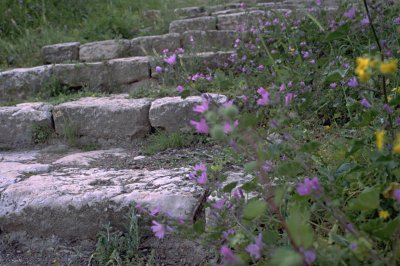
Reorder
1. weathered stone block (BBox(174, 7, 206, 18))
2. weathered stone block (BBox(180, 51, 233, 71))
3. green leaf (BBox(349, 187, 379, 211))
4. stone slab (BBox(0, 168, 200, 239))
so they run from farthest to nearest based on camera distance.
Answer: weathered stone block (BBox(174, 7, 206, 18)) < weathered stone block (BBox(180, 51, 233, 71)) < stone slab (BBox(0, 168, 200, 239)) < green leaf (BBox(349, 187, 379, 211))

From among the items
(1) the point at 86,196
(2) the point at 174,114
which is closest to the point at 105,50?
(2) the point at 174,114

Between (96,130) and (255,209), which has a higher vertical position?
(255,209)

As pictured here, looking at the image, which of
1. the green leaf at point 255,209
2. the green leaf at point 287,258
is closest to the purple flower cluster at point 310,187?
the green leaf at point 255,209

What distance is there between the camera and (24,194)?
217 centimetres

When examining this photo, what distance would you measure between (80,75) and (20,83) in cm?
47

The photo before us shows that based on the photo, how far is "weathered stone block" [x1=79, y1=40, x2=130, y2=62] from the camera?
4.49m

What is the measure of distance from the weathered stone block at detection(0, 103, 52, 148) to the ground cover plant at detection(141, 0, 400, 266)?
1264 mm

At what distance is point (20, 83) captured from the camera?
12.9 feet

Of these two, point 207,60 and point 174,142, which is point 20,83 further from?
point 174,142

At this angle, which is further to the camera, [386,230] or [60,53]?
[60,53]

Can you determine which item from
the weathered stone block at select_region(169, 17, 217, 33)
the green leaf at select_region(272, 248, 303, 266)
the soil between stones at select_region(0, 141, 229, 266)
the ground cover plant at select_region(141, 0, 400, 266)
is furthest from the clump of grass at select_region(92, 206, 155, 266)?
the weathered stone block at select_region(169, 17, 217, 33)

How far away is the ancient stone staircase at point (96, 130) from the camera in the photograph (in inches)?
81.1

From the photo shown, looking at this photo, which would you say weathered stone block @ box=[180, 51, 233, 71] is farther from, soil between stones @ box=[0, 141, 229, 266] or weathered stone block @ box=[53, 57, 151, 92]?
soil between stones @ box=[0, 141, 229, 266]

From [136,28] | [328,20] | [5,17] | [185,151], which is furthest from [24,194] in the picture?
[5,17]
